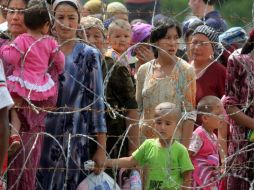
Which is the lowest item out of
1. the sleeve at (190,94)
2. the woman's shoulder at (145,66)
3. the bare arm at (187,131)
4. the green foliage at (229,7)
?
the bare arm at (187,131)

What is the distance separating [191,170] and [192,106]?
679 millimetres

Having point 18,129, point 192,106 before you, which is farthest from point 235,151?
point 18,129

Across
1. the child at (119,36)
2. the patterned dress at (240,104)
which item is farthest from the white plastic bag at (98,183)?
the child at (119,36)

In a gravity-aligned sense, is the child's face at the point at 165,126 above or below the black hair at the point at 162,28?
below

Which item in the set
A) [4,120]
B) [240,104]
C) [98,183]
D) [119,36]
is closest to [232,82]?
[240,104]

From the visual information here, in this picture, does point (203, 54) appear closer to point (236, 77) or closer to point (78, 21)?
point (236, 77)

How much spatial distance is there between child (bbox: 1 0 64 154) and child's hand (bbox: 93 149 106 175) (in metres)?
0.52

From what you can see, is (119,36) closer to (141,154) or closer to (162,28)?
(162,28)

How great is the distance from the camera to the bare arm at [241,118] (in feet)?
29.0

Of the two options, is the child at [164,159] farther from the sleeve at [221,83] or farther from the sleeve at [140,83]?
the sleeve at [221,83]

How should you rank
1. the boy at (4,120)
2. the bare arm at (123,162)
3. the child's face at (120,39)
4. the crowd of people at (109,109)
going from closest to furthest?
the boy at (4,120) < the crowd of people at (109,109) < the bare arm at (123,162) < the child's face at (120,39)

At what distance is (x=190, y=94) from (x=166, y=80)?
203 mm

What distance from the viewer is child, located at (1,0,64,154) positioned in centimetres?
788

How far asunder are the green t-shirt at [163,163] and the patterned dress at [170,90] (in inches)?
13.3
